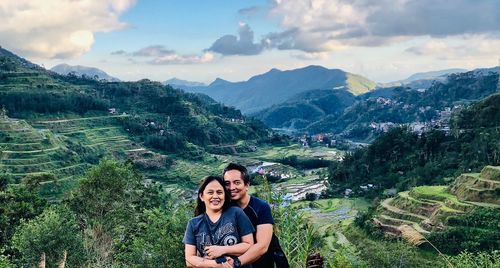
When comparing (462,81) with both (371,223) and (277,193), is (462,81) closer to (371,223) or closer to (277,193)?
(371,223)

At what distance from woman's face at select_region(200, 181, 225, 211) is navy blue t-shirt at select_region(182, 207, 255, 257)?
9 cm

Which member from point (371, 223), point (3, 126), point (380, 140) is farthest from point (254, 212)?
point (380, 140)

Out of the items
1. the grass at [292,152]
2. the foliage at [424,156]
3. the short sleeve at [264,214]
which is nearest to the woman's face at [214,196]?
the short sleeve at [264,214]

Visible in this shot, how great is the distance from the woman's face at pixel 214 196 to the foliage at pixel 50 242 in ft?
49.9

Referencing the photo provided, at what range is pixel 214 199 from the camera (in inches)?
152

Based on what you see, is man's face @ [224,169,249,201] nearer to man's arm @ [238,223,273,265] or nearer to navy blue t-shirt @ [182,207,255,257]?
navy blue t-shirt @ [182,207,255,257]

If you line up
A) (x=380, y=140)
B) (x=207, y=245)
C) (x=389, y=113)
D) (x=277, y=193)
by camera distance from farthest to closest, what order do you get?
(x=389, y=113) → (x=380, y=140) → (x=277, y=193) → (x=207, y=245)

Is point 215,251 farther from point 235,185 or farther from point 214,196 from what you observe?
point 235,185

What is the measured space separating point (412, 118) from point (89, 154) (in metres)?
127

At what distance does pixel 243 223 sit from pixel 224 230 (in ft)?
0.55

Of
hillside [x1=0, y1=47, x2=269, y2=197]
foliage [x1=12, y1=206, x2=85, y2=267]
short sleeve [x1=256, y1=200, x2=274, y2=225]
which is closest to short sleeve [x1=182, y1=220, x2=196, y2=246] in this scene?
short sleeve [x1=256, y1=200, x2=274, y2=225]

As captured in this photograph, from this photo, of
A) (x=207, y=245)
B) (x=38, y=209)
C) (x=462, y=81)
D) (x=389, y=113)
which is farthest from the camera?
(x=389, y=113)

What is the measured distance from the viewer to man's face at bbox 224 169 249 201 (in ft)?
13.3

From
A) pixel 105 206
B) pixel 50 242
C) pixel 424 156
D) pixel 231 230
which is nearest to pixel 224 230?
pixel 231 230
